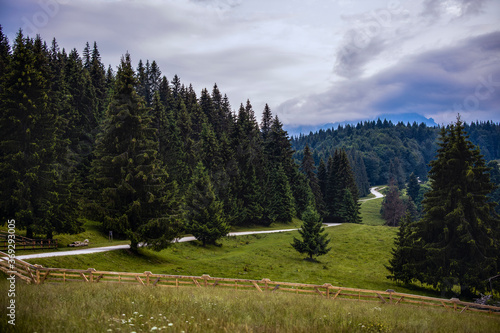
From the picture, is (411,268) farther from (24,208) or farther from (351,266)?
(24,208)

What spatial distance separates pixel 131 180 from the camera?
1164 inches

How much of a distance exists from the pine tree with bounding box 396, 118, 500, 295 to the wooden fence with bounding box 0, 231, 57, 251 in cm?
3383

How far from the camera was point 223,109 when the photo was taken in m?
104

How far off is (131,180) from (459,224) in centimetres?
2965

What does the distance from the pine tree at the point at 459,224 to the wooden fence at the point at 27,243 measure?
33.8 m

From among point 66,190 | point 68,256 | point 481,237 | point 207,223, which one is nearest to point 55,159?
point 66,190

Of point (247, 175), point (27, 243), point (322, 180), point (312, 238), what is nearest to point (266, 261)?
Answer: point (312, 238)

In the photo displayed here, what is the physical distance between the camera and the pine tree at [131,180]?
2889 cm

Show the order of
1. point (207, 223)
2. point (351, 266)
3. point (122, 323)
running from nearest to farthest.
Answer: point (122, 323)
point (351, 266)
point (207, 223)

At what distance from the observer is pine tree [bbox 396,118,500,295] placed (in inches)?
1005

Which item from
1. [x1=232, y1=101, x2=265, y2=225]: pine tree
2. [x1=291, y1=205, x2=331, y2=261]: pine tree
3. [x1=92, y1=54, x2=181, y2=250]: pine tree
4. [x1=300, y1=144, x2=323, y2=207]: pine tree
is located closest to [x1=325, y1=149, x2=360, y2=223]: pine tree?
[x1=300, y1=144, x2=323, y2=207]: pine tree

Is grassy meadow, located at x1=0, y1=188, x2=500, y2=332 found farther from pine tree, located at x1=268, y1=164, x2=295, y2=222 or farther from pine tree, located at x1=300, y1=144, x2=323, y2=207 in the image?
pine tree, located at x1=300, y1=144, x2=323, y2=207

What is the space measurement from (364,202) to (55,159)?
12356 cm

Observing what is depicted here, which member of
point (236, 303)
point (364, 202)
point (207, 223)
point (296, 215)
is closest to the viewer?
point (236, 303)
